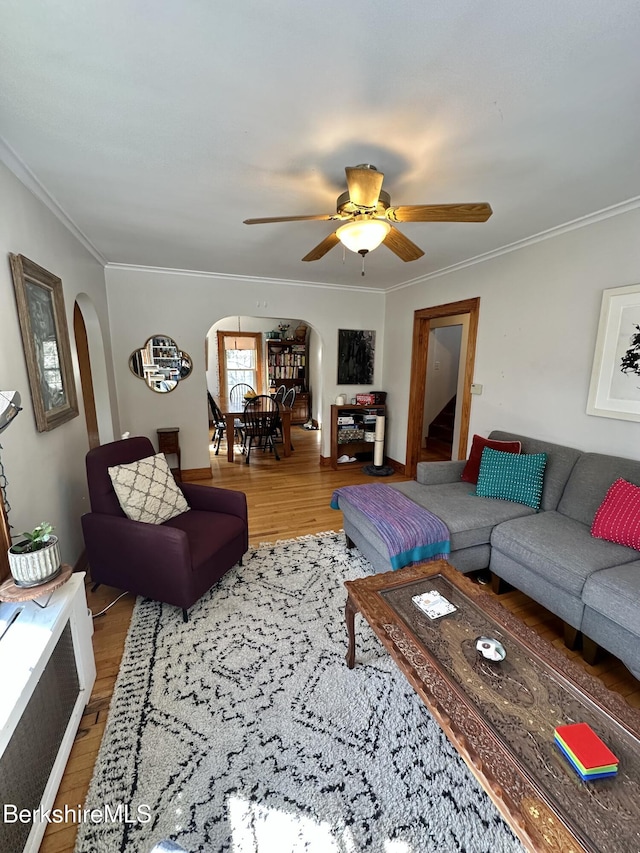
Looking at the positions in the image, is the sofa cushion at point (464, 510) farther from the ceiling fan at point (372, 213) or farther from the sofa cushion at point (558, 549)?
the ceiling fan at point (372, 213)

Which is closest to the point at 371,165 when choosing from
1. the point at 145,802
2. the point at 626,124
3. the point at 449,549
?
the point at 626,124

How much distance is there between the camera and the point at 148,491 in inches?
88.0

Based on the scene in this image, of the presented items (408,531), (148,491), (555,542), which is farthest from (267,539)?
(555,542)

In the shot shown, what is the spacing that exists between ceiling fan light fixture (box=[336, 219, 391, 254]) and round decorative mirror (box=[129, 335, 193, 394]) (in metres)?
2.83

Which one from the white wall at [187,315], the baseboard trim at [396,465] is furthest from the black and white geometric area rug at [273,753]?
the baseboard trim at [396,465]

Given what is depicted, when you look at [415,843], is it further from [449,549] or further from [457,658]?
[449,549]

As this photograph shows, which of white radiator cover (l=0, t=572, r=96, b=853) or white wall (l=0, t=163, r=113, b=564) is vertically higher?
white wall (l=0, t=163, r=113, b=564)

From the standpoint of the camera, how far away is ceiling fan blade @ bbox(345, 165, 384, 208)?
1.51m

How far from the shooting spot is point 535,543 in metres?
2.01

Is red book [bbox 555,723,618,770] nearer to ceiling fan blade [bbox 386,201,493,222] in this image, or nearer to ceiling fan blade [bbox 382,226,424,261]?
ceiling fan blade [bbox 386,201,493,222]

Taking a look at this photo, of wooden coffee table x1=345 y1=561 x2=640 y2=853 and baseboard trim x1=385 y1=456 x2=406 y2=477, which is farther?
baseboard trim x1=385 y1=456 x2=406 y2=477

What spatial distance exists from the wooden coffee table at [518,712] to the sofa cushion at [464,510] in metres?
0.67

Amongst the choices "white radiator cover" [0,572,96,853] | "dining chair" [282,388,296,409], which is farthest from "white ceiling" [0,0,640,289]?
"dining chair" [282,388,296,409]

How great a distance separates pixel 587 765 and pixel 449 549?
1.33 meters
